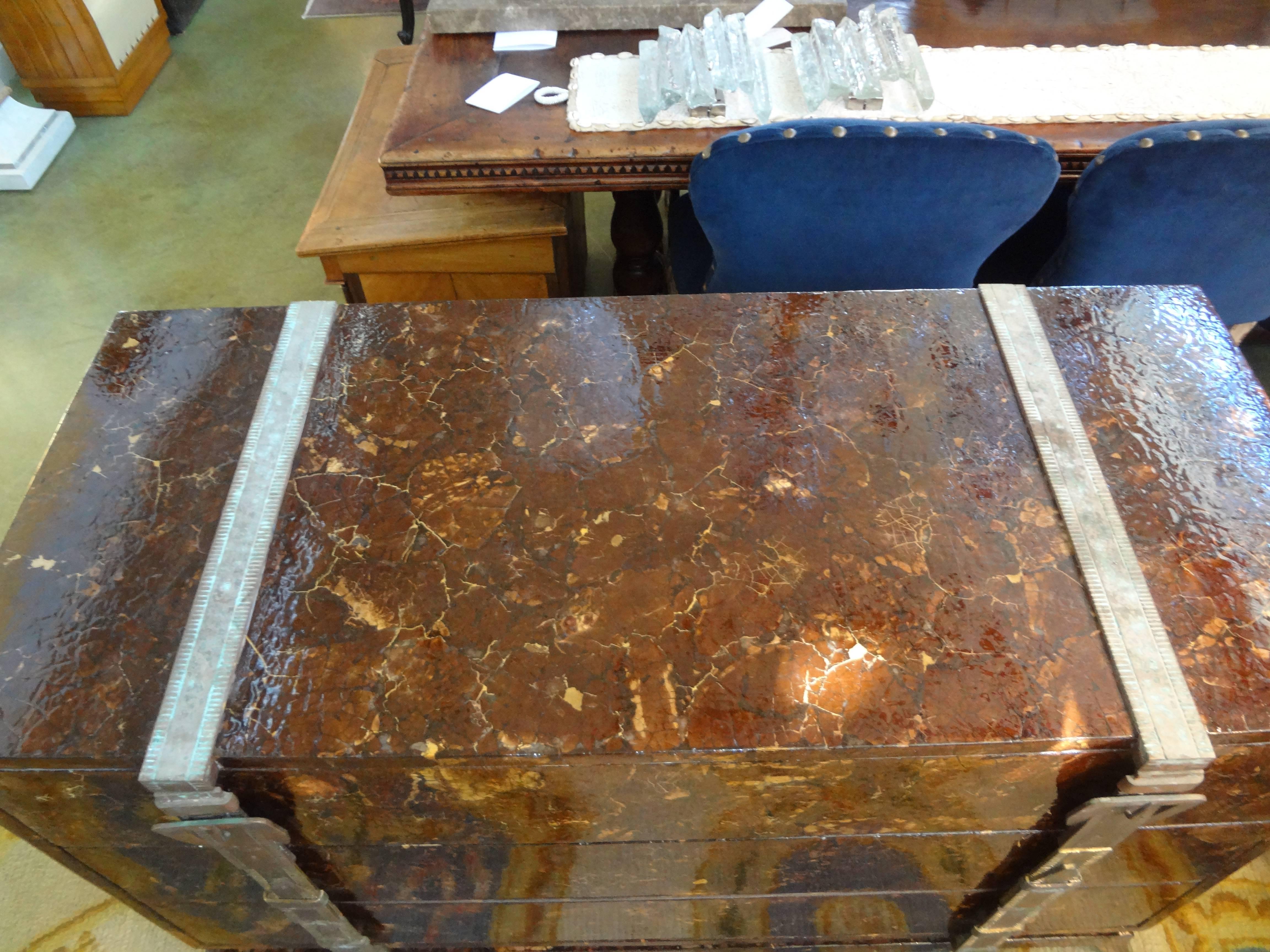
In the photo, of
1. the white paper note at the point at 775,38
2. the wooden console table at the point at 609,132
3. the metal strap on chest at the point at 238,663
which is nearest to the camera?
the metal strap on chest at the point at 238,663

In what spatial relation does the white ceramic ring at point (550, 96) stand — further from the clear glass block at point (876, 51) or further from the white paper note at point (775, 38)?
the clear glass block at point (876, 51)

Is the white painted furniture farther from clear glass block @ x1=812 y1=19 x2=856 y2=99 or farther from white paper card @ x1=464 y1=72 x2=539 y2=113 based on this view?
clear glass block @ x1=812 y1=19 x2=856 y2=99

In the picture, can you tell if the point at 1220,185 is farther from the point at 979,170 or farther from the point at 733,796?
the point at 733,796

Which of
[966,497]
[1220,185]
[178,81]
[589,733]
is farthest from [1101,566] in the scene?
[178,81]

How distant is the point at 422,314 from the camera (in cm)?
109

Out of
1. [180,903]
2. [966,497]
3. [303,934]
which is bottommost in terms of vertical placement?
[303,934]

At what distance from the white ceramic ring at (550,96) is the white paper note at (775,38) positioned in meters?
0.42

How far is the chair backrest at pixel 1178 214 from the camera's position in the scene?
1.21 metres

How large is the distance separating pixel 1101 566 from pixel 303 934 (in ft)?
3.60

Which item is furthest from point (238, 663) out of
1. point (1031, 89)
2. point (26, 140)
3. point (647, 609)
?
point (26, 140)

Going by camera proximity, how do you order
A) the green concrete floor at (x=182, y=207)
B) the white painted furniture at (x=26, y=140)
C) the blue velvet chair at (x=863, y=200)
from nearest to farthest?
the blue velvet chair at (x=863, y=200) < the green concrete floor at (x=182, y=207) < the white painted furniture at (x=26, y=140)

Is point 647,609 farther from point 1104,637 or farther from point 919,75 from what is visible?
point 919,75

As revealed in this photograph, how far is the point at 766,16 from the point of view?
1.74 m

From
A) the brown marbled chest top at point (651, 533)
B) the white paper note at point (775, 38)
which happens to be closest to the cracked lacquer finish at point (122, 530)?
the brown marbled chest top at point (651, 533)
